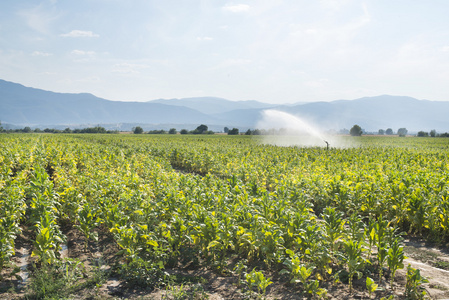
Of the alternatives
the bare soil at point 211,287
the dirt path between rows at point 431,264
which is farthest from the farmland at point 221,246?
the dirt path between rows at point 431,264

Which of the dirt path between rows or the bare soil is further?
the dirt path between rows

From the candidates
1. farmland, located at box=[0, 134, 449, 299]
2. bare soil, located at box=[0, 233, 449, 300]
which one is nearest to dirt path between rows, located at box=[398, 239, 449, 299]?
bare soil, located at box=[0, 233, 449, 300]

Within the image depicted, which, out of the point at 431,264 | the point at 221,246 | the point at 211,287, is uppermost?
the point at 221,246

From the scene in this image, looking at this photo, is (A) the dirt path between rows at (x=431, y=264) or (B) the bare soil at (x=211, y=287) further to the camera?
(A) the dirt path between rows at (x=431, y=264)

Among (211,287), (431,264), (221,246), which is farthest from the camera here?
(431,264)

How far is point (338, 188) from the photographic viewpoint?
10625 millimetres

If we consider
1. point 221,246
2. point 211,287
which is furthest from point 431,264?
point 211,287

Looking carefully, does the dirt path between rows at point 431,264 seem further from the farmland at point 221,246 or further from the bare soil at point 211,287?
the farmland at point 221,246

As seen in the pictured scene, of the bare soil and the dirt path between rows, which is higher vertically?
the dirt path between rows

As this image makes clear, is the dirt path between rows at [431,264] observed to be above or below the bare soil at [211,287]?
above

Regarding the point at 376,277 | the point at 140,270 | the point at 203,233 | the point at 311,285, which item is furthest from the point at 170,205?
the point at 376,277

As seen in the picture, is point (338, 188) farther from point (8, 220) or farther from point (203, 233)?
point (8, 220)

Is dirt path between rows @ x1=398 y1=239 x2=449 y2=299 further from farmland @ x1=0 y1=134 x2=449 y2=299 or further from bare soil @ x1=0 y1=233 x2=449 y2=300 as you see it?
farmland @ x1=0 y1=134 x2=449 y2=299

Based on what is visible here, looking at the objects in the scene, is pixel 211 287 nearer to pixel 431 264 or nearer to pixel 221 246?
pixel 221 246
